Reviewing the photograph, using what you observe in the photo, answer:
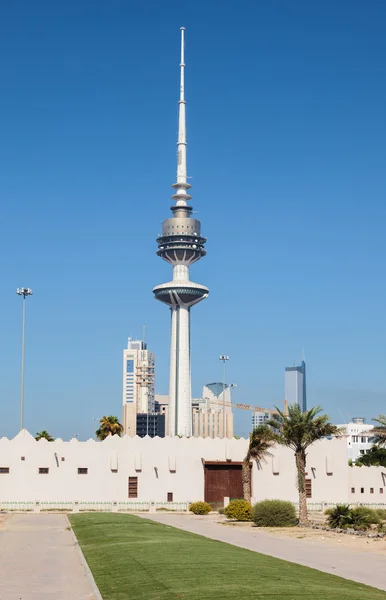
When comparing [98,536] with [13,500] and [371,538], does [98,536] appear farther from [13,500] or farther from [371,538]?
[13,500]

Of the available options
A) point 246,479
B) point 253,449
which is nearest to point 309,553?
point 246,479

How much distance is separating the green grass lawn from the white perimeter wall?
→ 27705mm

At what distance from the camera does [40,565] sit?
26.8 metres

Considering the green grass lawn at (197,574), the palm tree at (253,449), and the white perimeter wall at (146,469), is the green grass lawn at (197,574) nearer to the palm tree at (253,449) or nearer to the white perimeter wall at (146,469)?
the palm tree at (253,449)

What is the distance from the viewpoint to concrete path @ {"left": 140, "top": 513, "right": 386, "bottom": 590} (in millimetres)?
24719

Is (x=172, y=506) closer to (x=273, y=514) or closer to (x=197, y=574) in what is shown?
(x=273, y=514)

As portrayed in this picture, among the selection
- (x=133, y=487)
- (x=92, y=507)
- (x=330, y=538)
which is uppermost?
(x=133, y=487)

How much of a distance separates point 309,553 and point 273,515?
578 inches

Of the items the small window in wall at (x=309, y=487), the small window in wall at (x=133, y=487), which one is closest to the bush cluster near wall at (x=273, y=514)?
the small window in wall at (x=133, y=487)

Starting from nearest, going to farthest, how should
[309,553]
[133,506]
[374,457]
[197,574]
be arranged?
[197,574] < [309,553] < [133,506] < [374,457]

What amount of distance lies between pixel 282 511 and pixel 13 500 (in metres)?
23.4

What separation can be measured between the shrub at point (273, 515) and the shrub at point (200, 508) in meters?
12.0

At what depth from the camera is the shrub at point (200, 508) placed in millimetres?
57438

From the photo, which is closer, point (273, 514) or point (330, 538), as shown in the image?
point (330, 538)
